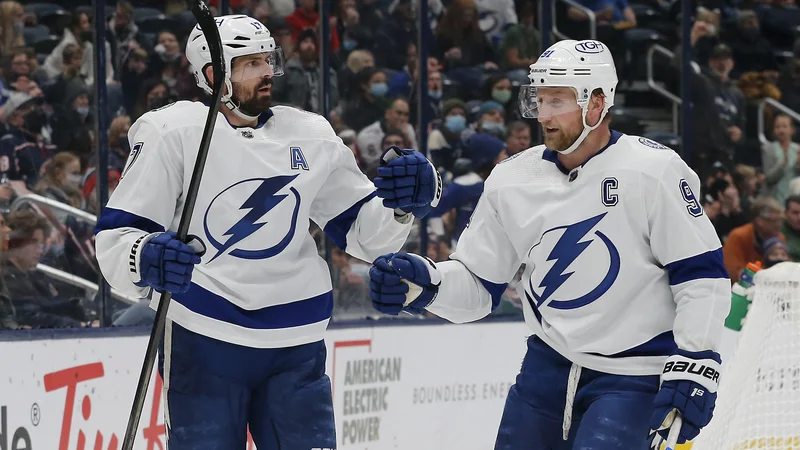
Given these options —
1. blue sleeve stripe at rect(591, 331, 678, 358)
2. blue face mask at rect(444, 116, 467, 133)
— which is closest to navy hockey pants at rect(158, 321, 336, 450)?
blue sleeve stripe at rect(591, 331, 678, 358)

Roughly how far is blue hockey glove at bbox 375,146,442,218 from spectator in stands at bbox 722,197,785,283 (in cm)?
397

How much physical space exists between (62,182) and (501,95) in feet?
8.21

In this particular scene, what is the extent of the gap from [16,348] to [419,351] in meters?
2.12

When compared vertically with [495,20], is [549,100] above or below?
above

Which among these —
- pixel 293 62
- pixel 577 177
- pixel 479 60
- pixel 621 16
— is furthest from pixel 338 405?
pixel 621 16

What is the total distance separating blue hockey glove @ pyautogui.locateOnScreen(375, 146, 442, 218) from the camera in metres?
3.29

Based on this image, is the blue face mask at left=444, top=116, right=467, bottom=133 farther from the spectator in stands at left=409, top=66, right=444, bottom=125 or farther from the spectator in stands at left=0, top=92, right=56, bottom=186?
the spectator in stands at left=0, top=92, right=56, bottom=186

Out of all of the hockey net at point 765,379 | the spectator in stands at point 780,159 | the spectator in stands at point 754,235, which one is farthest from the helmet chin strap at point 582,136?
the spectator in stands at point 780,159

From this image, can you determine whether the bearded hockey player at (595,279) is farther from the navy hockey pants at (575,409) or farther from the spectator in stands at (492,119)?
the spectator in stands at (492,119)

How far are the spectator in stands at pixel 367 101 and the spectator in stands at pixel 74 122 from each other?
126cm

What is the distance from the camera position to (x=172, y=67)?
210 inches

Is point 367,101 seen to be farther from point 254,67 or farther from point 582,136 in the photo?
point 582,136

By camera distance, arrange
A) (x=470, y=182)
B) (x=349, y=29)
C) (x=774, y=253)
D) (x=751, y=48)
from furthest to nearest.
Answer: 1. (x=751, y=48)
2. (x=774, y=253)
3. (x=470, y=182)
4. (x=349, y=29)

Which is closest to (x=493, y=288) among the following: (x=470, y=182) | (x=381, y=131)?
(x=381, y=131)
